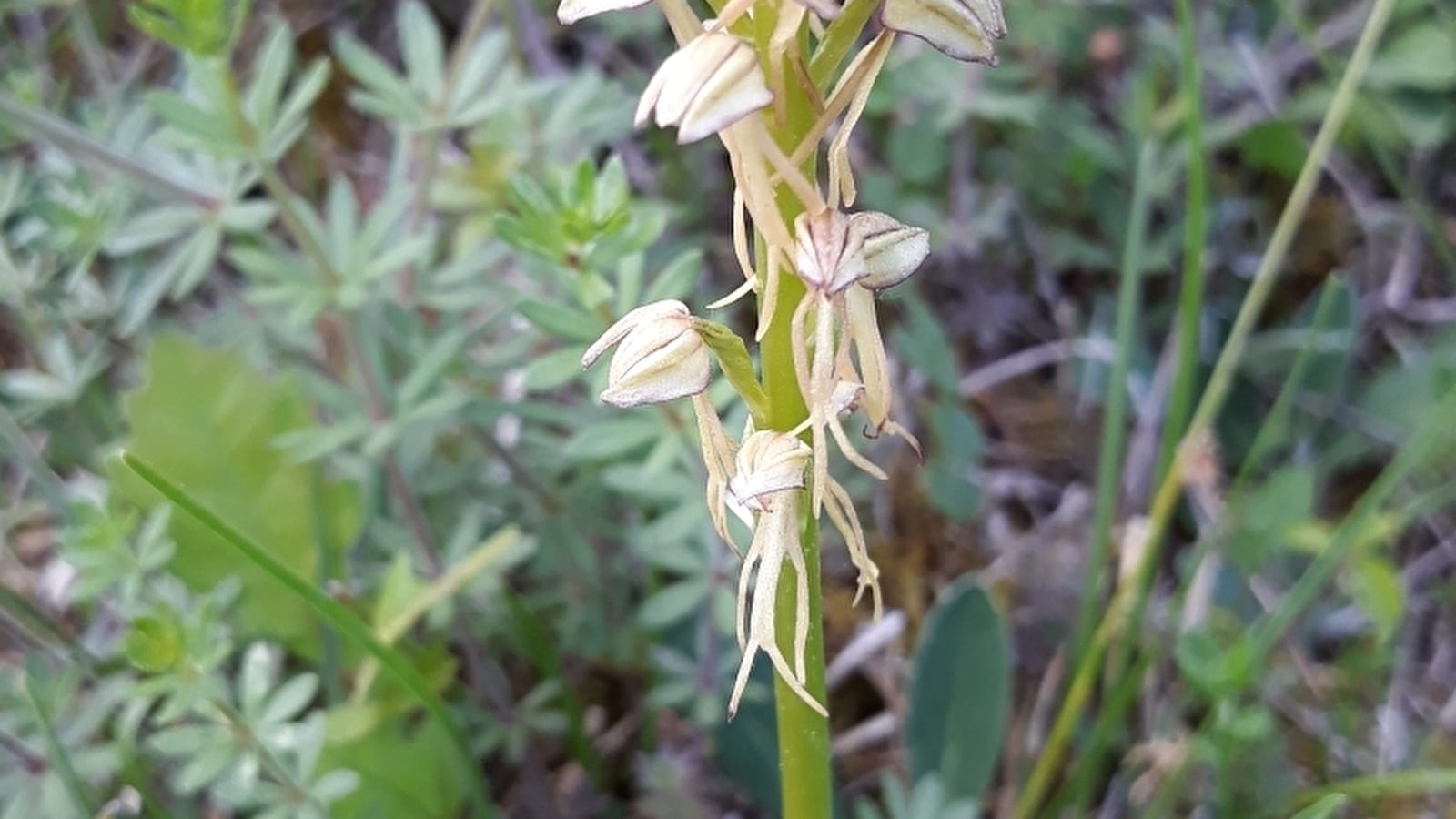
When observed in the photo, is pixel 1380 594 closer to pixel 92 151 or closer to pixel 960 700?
Answer: pixel 960 700

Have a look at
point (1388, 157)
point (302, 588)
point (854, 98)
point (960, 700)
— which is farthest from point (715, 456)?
point (1388, 157)

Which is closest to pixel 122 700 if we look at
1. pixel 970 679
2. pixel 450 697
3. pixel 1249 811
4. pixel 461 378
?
pixel 450 697

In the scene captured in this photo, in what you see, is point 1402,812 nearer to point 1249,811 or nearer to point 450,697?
point 1249,811

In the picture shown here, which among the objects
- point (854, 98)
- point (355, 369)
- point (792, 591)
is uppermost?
point (854, 98)

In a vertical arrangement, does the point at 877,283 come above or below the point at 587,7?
below

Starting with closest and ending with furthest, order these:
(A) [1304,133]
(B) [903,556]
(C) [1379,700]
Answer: (C) [1379,700], (B) [903,556], (A) [1304,133]

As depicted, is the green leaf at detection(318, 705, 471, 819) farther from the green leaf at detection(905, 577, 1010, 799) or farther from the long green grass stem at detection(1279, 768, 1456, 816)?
the long green grass stem at detection(1279, 768, 1456, 816)

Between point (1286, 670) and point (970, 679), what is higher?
point (970, 679)
